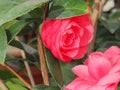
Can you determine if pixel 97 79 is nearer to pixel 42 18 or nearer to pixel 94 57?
pixel 94 57

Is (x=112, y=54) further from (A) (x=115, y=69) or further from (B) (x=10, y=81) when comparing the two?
(B) (x=10, y=81)

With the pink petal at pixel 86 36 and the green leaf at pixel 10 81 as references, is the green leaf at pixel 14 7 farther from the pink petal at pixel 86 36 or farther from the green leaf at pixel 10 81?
the green leaf at pixel 10 81

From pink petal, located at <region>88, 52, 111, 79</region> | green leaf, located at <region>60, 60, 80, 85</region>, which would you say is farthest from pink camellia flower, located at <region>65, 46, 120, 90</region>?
green leaf, located at <region>60, 60, 80, 85</region>

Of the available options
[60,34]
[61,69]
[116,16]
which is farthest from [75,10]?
[116,16]

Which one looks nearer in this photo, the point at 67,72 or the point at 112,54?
the point at 112,54

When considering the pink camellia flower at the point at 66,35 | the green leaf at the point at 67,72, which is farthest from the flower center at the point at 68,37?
the green leaf at the point at 67,72

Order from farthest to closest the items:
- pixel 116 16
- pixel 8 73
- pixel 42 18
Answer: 1. pixel 116 16
2. pixel 8 73
3. pixel 42 18

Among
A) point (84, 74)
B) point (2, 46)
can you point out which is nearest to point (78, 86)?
point (84, 74)
